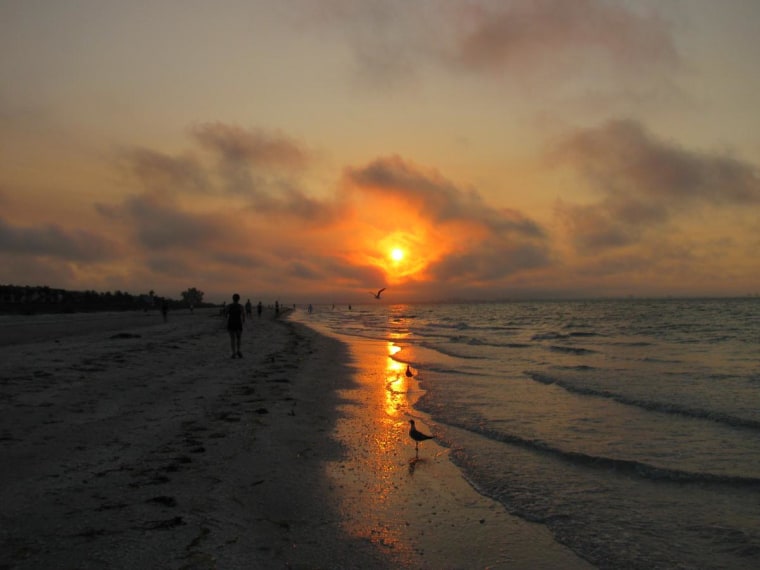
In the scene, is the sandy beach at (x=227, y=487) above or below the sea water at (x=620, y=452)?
above

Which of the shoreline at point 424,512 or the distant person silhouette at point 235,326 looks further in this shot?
the distant person silhouette at point 235,326

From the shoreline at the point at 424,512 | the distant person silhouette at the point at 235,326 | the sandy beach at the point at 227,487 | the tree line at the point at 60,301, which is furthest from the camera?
the tree line at the point at 60,301

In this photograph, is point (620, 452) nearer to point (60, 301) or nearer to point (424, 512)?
point (424, 512)

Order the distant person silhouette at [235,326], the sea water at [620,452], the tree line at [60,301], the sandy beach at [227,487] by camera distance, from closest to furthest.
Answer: the sandy beach at [227,487] < the sea water at [620,452] < the distant person silhouette at [235,326] < the tree line at [60,301]

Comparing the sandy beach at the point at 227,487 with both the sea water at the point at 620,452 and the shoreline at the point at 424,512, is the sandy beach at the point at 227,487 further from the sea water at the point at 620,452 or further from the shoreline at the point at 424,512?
the sea water at the point at 620,452

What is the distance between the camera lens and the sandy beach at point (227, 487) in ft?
16.1

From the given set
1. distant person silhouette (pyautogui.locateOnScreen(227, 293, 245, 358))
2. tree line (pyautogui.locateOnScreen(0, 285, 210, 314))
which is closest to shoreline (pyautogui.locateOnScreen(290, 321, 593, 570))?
distant person silhouette (pyautogui.locateOnScreen(227, 293, 245, 358))

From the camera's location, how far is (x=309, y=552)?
16.4 feet

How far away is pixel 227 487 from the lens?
652cm

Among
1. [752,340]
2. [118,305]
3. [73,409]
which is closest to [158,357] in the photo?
[73,409]

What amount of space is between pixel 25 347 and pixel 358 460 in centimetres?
1831

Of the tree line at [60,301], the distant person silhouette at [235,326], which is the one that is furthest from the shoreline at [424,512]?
the tree line at [60,301]

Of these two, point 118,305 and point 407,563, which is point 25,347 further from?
point 118,305

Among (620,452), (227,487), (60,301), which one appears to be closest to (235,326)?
(227,487)
